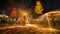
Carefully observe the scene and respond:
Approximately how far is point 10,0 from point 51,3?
2.71 ft

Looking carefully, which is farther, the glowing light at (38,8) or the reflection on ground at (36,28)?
the glowing light at (38,8)

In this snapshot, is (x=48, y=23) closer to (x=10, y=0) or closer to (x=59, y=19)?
(x=59, y=19)

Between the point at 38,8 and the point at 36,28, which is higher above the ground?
the point at 38,8

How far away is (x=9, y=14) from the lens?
2926 mm

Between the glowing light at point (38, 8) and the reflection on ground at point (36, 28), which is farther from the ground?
the glowing light at point (38, 8)

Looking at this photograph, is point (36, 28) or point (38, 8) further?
point (38, 8)

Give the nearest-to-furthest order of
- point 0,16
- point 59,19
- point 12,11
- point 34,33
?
point 34,33
point 59,19
point 0,16
point 12,11

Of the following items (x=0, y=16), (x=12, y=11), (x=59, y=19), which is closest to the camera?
(x=59, y=19)

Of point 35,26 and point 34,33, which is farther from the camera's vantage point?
point 35,26

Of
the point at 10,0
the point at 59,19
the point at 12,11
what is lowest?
the point at 59,19

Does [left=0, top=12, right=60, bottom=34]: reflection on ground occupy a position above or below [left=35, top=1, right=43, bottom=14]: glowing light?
below

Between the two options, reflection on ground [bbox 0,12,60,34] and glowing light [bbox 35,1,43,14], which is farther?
glowing light [bbox 35,1,43,14]

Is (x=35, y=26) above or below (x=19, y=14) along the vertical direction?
below

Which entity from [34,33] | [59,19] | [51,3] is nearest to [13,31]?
[34,33]
